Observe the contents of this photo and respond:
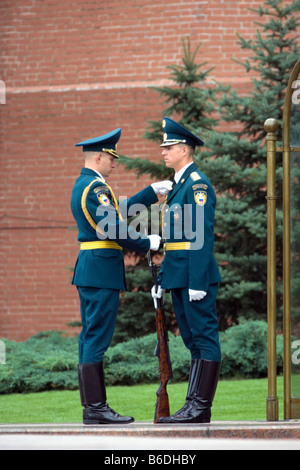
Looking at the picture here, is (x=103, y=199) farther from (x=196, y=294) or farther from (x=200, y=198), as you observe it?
(x=196, y=294)

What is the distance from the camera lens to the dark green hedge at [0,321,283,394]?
9078 mm

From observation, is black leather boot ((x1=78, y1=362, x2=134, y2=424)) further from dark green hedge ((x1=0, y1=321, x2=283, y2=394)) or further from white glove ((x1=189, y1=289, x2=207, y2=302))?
dark green hedge ((x1=0, y1=321, x2=283, y2=394))

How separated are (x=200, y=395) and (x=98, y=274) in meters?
0.96

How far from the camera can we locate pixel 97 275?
5.57m

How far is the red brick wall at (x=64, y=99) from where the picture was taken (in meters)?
12.8

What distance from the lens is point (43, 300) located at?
1301 centimetres

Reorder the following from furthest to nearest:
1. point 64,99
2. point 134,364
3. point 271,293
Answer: point 64,99
point 134,364
point 271,293

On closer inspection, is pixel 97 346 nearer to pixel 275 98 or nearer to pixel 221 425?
pixel 221 425

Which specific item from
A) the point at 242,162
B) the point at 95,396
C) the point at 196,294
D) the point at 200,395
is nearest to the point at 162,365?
the point at 200,395

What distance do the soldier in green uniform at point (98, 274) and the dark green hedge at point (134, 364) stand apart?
349 centimetres

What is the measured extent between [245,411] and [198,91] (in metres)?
5.11

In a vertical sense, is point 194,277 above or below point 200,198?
below

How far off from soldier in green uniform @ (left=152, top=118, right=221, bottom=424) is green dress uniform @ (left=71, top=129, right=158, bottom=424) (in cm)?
21

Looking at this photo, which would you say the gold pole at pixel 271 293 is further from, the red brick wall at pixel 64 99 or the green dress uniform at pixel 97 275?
the red brick wall at pixel 64 99
